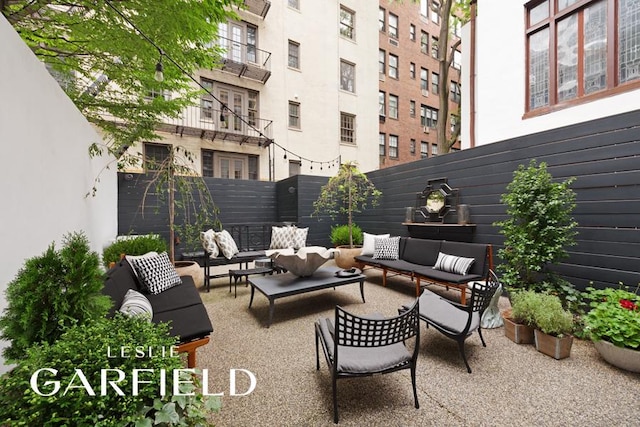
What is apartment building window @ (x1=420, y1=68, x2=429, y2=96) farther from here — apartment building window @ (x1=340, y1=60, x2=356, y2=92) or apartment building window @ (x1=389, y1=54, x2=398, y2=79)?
apartment building window @ (x1=340, y1=60, x2=356, y2=92)

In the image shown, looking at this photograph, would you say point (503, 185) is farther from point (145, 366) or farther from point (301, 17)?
point (301, 17)

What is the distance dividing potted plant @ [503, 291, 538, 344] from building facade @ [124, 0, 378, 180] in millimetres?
7521

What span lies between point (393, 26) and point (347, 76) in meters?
4.95

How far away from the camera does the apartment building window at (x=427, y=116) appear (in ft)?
49.1

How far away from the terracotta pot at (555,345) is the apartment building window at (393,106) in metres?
13.1

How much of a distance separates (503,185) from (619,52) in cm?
256

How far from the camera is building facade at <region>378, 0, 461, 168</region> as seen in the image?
13.3 metres

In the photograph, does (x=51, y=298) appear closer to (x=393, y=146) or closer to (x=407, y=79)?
(x=393, y=146)

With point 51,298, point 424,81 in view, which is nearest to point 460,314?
point 51,298

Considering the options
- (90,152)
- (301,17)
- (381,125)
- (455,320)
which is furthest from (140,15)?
(381,125)

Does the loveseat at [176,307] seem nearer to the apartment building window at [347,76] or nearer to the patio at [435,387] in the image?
the patio at [435,387]

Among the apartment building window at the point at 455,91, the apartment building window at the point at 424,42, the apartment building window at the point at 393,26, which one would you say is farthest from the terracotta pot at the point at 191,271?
the apartment building window at the point at 455,91

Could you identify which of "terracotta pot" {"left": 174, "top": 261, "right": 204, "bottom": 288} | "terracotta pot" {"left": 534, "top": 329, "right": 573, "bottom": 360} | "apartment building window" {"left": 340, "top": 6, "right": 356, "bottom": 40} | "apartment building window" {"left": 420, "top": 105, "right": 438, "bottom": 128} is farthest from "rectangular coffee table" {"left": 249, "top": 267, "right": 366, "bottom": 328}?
"apartment building window" {"left": 420, "top": 105, "right": 438, "bottom": 128}

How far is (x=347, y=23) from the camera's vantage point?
11703 millimetres
